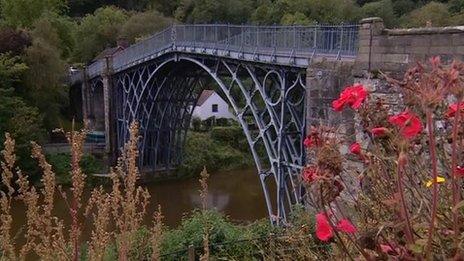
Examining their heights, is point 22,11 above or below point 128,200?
above

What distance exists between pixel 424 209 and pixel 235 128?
30.7 m

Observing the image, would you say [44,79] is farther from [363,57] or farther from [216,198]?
[363,57]

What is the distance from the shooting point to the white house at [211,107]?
1427 inches

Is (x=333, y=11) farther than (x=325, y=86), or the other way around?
(x=333, y=11)

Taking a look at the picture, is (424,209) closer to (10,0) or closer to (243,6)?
(10,0)

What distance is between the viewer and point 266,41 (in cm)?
1334

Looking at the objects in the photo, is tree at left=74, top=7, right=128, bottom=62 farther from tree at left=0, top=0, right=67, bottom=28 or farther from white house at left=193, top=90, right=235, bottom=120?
white house at left=193, top=90, right=235, bottom=120

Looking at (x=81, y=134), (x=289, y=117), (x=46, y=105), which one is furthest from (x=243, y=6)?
(x=81, y=134)

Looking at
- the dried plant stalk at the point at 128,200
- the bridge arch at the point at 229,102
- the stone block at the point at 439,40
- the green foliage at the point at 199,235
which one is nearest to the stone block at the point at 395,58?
the stone block at the point at 439,40

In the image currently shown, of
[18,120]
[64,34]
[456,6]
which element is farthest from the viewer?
[456,6]

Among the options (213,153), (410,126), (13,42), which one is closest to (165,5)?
(213,153)

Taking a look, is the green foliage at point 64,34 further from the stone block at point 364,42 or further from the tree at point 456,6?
the stone block at point 364,42

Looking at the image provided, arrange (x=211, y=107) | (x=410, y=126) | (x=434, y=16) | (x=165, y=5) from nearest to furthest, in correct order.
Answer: (x=410, y=126) < (x=434, y=16) < (x=211, y=107) < (x=165, y=5)

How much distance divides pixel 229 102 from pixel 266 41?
1232 centimetres
